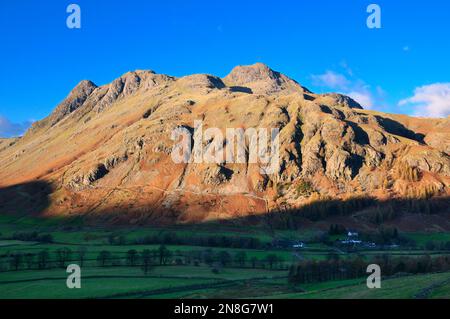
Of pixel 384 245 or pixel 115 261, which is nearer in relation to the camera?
pixel 115 261

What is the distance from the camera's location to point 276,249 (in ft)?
585

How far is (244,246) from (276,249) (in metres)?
13.4

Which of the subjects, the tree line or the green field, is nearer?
the green field

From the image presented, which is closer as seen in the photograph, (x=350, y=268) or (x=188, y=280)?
(x=350, y=268)

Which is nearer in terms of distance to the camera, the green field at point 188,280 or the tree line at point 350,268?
the green field at point 188,280

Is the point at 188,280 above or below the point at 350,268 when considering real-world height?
below

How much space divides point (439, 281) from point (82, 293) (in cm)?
6454
